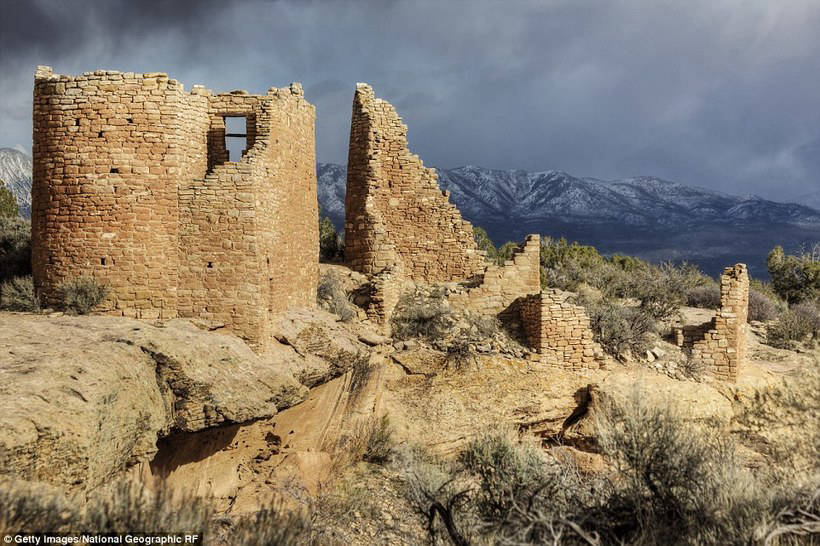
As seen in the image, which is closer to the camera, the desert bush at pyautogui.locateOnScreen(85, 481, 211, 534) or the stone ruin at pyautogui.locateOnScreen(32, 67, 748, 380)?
the desert bush at pyautogui.locateOnScreen(85, 481, 211, 534)

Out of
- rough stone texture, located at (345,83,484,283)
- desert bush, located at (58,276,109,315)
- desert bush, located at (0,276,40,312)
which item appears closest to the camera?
desert bush, located at (58,276,109,315)

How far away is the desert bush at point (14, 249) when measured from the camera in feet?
38.7

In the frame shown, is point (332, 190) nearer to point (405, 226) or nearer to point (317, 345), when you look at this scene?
point (405, 226)

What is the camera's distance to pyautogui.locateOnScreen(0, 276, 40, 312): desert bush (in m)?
9.60

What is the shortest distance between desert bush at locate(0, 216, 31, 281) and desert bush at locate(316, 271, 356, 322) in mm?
5600

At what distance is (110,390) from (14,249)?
27.6 ft

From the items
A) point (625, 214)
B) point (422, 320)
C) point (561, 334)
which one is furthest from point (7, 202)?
point (625, 214)

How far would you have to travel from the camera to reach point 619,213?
318 feet

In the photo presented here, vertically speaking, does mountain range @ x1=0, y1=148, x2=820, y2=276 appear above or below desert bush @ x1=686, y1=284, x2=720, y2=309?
above

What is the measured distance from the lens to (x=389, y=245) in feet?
43.5

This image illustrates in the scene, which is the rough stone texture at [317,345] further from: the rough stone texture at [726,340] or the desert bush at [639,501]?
the rough stone texture at [726,340]

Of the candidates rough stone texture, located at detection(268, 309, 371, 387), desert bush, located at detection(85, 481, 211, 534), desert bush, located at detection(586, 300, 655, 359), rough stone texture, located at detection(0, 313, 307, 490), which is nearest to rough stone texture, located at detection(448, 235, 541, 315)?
desert bush, located at detection(586, 300, 655, 359)

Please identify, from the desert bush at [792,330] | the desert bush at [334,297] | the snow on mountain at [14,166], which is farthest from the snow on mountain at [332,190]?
the desert bush at [334,297]

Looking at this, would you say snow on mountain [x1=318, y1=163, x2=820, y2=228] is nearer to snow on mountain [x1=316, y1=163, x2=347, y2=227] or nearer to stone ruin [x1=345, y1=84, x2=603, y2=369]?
snow on mountain [x1=316, y1=163, x2=347, y2=227]
